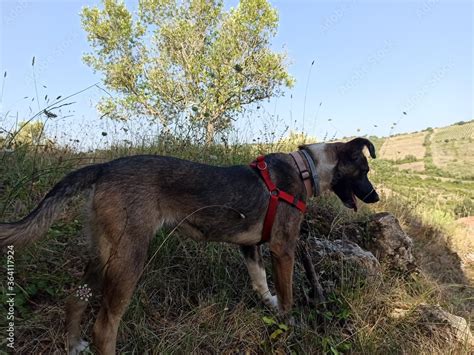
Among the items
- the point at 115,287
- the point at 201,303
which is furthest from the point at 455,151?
the point at 115,287

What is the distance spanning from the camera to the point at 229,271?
11.7 feet

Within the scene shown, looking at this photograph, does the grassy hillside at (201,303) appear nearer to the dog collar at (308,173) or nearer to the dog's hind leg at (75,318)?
the dog's hind leg at (75,318)

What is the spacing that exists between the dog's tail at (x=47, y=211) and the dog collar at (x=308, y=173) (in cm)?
177

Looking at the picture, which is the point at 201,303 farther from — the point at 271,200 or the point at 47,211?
the point at 47,211

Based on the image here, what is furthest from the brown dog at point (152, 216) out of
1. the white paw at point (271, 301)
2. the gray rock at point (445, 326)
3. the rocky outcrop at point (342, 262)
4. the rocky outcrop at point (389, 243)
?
the rocky outcrop at point (389, 243)

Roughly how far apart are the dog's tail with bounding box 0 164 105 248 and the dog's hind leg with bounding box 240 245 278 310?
1570mm

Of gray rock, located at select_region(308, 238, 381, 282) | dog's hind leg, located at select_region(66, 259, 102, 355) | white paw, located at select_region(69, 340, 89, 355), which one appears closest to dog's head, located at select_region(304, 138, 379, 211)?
gray rock, located at select_region(308, 238, 381, 282)

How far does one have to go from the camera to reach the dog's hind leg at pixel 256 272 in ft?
11.0

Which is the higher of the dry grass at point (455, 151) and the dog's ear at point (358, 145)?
the dog's ear at point (358, 145)

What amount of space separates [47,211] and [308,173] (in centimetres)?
220

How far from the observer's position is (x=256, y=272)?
3.38m

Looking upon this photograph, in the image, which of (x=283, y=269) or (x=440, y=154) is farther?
(x=440, y=154)

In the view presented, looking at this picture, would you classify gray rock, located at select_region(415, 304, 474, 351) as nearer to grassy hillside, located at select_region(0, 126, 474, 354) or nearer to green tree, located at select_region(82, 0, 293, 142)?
grassy hillside, located at select_region(0, 126, 474, 354)

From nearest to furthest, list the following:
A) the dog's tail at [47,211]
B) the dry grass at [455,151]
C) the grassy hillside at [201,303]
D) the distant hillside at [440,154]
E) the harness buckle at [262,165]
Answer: the dog's tail at [47,211]
the grassy hillside at [201,303]
the harness buckle at [262,165]
the distant hillside at [440,154]
the dry grass at [455,151]
